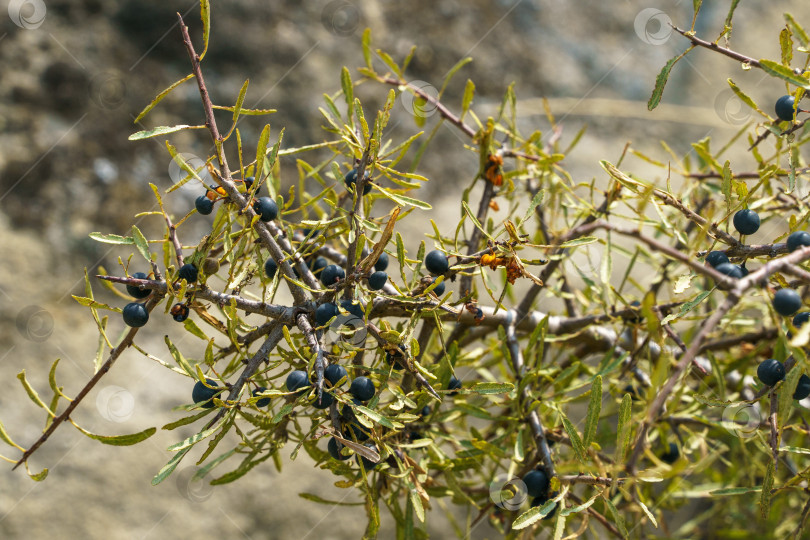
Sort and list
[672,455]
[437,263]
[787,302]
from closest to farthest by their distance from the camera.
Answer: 1. [787,302]
2. [437,263]
3. [672,455]

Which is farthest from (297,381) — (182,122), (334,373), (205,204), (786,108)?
(182,122)

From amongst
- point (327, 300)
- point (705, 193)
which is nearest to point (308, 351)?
point (327, 300)

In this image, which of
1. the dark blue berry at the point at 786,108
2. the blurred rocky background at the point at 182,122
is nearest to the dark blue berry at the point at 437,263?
the dark blue berry at the point at 786,108

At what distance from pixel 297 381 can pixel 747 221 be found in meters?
0.31

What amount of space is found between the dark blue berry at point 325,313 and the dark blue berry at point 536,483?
0.19 m

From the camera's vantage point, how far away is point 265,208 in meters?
0.41

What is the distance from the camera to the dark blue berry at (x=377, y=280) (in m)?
0.42

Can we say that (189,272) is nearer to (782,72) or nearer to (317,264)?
(317,264)

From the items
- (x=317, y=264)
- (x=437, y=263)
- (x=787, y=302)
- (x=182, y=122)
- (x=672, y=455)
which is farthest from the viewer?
(x=182, y=122)

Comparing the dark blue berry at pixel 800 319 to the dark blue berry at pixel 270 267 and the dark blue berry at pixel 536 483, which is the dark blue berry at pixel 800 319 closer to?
the dark blue berry at pixel 536 483

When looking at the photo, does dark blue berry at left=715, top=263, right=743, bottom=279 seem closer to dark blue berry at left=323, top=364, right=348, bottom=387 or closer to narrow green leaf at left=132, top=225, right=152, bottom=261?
dark blue berry at left=323, top=364, right=348, bottom=387

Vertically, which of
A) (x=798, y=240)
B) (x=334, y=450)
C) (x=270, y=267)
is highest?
(x=798, y=240)

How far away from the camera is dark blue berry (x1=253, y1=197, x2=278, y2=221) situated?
41cm

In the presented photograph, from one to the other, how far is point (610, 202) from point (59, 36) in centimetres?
92
